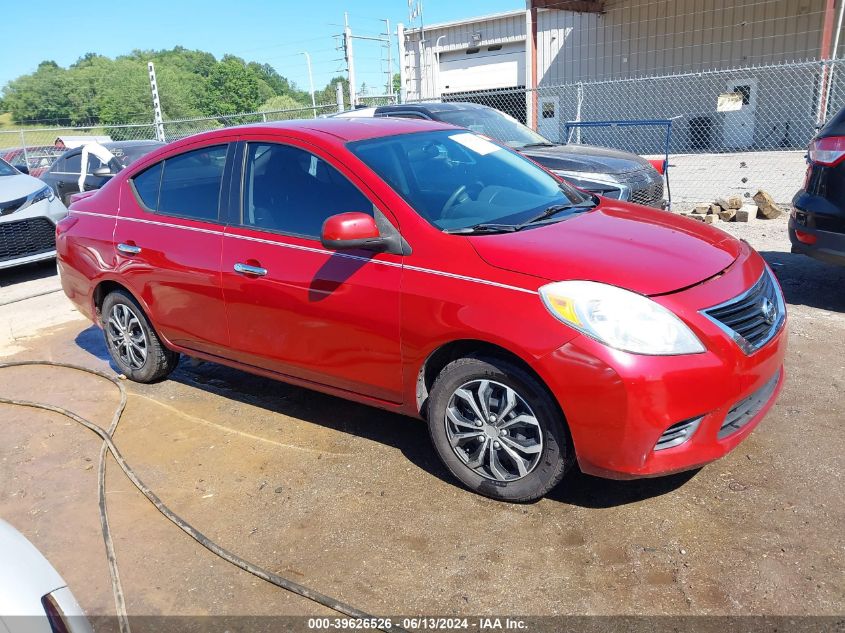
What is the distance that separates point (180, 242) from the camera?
4.29 metres

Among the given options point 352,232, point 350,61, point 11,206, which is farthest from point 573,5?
point 352,232

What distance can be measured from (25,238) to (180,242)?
5691mm

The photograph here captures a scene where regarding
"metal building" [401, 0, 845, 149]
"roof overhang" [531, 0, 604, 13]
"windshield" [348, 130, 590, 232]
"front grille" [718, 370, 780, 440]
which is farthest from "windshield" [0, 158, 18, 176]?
"roof overhang" [531, 0, 604, 13]

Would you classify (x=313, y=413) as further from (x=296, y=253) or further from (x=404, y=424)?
(x=296, y=253)

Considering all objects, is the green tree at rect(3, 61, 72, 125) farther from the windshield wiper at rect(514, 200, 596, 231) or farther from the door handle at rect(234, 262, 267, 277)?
the windshield wiper at rect(514, 200, 596, 231)

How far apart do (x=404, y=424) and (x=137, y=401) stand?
1957mm

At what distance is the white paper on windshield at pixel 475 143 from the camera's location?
4.24m

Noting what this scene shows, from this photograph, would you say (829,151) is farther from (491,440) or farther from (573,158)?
(491,440)

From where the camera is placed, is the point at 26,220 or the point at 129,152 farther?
the point at 129,152

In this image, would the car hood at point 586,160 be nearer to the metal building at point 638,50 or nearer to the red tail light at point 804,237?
the red tail light at point 804,237

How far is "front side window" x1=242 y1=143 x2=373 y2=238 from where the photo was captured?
12.0 ft

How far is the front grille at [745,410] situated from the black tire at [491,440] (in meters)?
0.67

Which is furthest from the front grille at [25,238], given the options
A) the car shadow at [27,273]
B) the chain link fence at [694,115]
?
the chain link fence at [694,115]

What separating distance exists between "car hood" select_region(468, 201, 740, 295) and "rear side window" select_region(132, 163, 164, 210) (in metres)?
2.42
